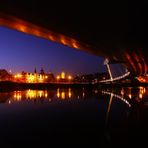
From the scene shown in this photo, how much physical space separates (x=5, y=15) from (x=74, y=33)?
691cm

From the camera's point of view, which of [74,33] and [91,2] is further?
[74,33]

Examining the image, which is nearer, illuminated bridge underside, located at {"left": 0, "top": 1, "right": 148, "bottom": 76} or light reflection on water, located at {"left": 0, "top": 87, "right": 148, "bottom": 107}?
illuminated bridge underside, located at {"left": 0, "top": 1, "right": 148, "bottom": 76}

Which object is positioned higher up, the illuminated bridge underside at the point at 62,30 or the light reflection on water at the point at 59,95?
the illuminated bridge underside at the point at 62,30

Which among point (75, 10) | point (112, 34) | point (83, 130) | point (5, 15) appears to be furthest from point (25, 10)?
point (112, 34)

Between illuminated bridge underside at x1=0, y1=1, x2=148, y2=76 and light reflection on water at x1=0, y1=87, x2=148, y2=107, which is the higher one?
illuminated bridge underside at x1=0, y1=1, x2=148, y2=76

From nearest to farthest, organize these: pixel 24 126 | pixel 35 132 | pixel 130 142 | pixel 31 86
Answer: pixel 130 142
pixel 35 132
pixel 24 126
pixel 31 86

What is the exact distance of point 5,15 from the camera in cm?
1301

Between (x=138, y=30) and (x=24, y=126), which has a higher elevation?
(x=138, y=30)

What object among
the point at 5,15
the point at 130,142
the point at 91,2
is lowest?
the point at 130,142

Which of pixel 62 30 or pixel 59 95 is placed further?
pixel 59 95

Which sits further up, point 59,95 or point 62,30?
point 62,30

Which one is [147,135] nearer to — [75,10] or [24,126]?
[24,126]

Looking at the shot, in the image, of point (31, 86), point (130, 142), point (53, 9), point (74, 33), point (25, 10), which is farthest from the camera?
point (31, 86)

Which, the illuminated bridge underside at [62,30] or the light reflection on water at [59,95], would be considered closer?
the illuminated bridge underside at [62,30]
